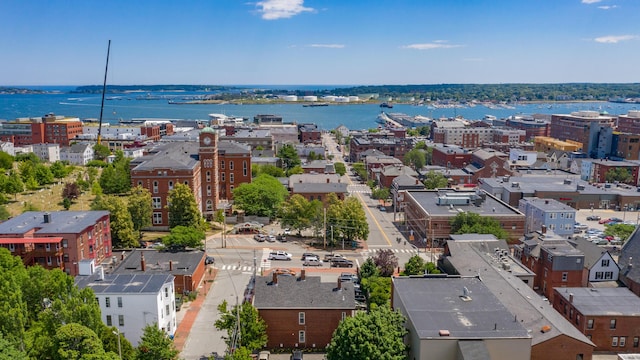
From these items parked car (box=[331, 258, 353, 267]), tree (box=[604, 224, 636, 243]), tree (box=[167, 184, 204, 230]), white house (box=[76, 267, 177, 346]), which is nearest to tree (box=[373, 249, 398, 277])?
parked car (box=[331, 258, 353, 267])

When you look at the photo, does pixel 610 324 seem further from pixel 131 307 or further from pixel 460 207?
pixel 131 307

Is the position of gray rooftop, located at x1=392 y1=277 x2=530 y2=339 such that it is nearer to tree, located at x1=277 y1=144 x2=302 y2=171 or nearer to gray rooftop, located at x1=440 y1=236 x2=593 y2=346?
gray rooftop, located at x1=440 y1=236 x2=593 y2=346

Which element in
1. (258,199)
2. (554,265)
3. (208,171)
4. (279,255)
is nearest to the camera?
(554,265)

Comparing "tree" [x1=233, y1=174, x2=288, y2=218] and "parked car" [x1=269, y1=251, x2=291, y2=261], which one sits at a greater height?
"tree" [x1=233, y1=174, x2=288, y2=218]

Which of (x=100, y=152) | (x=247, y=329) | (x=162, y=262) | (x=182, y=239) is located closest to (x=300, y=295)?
(x=247, y=329)

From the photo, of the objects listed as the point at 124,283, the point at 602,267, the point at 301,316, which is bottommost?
the point at 301,316

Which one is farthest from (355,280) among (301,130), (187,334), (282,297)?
(301,130)
